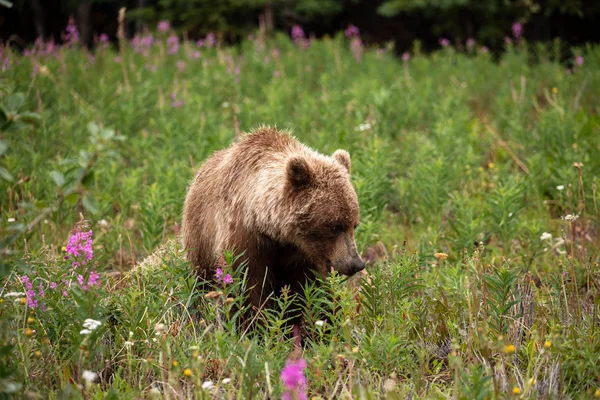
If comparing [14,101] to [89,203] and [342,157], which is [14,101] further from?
[342,157]

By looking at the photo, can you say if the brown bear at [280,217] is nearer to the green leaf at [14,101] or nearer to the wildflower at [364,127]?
the green leaf at [14,101]

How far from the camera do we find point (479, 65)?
10992mm

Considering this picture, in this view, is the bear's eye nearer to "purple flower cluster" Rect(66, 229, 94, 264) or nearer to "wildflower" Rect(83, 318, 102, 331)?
"purple flower cluster" Rect(66, 229, 94, 264)

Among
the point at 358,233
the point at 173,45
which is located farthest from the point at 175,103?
the point at 358,233

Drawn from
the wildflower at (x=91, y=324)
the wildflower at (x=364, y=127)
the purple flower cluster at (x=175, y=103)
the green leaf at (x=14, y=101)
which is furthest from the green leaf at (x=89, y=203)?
the purple flower cluster at (x=175, y=103)

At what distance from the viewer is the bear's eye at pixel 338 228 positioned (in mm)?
4012

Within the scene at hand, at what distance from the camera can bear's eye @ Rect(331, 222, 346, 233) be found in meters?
4.01

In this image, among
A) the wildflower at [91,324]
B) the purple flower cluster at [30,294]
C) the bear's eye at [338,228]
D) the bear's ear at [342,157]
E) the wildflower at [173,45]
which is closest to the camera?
the wildflower at [91,324]

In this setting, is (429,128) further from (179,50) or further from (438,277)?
(179,50)

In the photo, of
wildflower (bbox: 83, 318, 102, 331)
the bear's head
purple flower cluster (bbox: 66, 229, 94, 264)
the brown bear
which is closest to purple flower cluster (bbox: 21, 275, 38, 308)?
purple flower cluster (bbox: 66, 229, 94, 264)

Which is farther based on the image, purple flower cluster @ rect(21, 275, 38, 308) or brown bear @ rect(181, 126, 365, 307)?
brown bear @ rect(181, 126, 365, 307)

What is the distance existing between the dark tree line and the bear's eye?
1092 centimetres

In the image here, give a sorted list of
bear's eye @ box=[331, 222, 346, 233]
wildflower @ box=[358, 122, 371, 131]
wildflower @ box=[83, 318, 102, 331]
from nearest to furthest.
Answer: wildflower @ box=[83, 318, 102, 331], bear's eye @ box=[331, 222, 346, 233], wildflower @ box=[358, 122, 371, 131]

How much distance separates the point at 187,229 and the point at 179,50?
8320 millimetres
